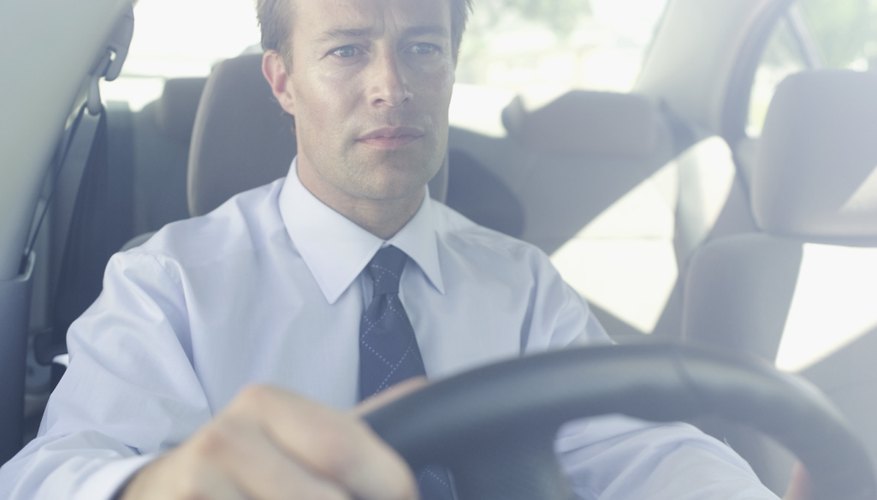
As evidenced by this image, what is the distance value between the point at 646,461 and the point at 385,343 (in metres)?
0.36

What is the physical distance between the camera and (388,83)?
1.56 m

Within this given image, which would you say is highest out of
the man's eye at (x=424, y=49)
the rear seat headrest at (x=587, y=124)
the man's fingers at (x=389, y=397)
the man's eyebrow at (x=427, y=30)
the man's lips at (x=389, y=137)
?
the man's eyebrow at (x=427, y=30)

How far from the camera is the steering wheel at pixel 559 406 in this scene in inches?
27.9

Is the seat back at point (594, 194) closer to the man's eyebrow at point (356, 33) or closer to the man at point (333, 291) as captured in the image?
the man at point (333, 291)

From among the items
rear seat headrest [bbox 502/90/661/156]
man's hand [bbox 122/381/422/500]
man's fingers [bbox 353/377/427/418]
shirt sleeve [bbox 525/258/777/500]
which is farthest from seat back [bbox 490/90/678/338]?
man's hand [bbox 122/381/422/500]

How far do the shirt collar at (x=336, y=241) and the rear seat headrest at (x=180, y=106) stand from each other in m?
0.93

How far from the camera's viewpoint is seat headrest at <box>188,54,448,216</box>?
1.94 metres

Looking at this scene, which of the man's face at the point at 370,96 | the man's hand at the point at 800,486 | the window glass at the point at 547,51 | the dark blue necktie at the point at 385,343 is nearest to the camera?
the man's hand at the point at 800,486

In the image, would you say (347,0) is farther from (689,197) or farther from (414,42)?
(689,197)

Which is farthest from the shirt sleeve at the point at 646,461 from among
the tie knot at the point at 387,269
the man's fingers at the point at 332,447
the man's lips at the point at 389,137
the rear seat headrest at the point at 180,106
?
the rear seat headrest at the point at 180,106

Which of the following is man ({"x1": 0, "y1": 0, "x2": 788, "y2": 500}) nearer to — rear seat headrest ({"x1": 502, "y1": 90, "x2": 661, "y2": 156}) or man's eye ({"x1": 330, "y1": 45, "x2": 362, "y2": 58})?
man's eye ({"x1": 330, "y1": 45, "x2": 362, "y2": 58})

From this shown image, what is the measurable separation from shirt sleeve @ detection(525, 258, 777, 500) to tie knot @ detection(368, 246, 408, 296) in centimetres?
23

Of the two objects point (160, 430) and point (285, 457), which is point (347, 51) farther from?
point (285, 457)

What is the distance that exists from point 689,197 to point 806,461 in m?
1.84
